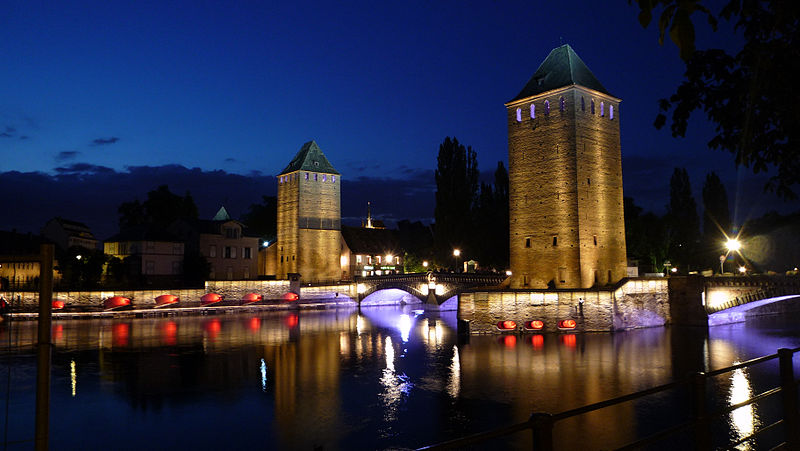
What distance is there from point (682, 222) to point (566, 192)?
26.0 meters

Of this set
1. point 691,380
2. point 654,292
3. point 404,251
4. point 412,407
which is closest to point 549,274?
point 654,292

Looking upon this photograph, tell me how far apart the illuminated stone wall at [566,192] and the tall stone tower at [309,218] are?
2966 centimetres

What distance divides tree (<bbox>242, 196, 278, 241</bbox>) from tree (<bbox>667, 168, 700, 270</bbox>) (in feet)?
169

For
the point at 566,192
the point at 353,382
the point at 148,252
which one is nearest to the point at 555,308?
the point at 566,192

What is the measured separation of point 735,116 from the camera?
21.3ft

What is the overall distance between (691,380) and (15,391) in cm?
2065

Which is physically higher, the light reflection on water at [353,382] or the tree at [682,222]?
the tree at [682,222]

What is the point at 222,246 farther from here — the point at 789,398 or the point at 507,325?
the point at 789,398

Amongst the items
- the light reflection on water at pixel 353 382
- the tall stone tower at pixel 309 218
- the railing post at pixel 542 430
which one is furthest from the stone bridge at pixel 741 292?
the tall stone tower at pixel 309 218

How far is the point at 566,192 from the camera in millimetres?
34469

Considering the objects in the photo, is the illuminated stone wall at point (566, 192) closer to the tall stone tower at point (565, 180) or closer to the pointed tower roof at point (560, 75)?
the tall stone tower at point (565, 180)

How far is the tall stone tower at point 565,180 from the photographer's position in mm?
34375

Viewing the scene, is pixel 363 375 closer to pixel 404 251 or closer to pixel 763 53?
pixel 763 53

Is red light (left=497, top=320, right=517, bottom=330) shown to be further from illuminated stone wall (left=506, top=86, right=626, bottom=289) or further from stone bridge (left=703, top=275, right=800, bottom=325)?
stone bridge (left=703, top=275, right=800, bottom=325)
